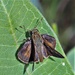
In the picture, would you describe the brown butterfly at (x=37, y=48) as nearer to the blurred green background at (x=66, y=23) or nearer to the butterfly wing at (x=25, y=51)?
the butterfly wing at (x=25, y=51)

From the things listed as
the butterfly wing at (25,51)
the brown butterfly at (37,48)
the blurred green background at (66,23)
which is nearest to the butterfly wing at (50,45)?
the brown butterfly at (37,48)

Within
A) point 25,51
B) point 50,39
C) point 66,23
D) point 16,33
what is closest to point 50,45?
point 50,39

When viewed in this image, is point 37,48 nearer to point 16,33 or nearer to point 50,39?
point 50,39

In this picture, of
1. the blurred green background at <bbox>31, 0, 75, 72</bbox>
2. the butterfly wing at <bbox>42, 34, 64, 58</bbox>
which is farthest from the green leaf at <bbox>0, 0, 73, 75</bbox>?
the blurred green background at <bbox>31, 0, 75, 72</bbox>

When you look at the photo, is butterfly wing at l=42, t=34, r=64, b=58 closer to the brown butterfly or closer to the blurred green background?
the brown butterfly

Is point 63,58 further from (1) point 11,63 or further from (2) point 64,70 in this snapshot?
(1) point 11,63

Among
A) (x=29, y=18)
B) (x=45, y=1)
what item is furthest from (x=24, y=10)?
(x=45, y=1)

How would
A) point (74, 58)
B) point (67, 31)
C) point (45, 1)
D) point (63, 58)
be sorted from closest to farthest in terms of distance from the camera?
point (63, 58) < point (74, 58) < point (45, 1) < point (67, 31)

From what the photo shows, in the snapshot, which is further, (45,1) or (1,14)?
(45,1)
